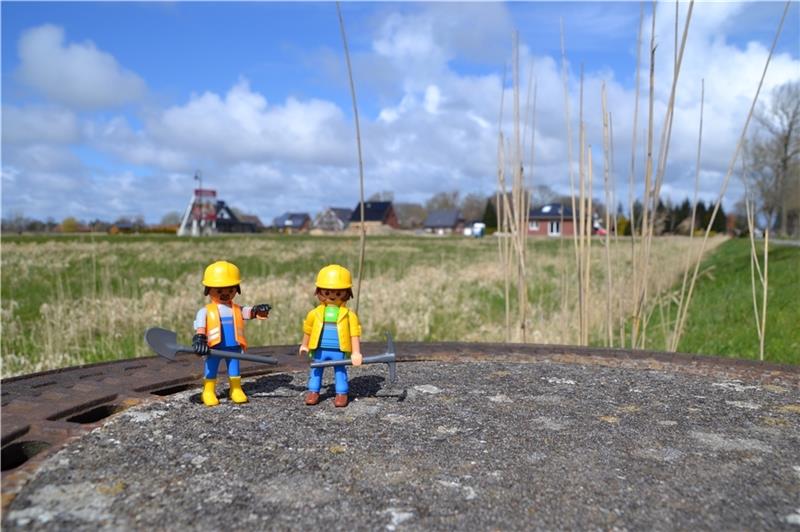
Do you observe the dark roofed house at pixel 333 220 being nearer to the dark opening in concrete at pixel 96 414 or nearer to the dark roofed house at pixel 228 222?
the dark roofed house at pixel 228 222

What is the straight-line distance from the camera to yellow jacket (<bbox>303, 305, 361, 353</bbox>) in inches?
69.4

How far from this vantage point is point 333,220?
68438 millimetres

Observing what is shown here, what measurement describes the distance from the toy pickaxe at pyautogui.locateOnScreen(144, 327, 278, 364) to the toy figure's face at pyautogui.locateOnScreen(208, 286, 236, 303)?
0.49 ft

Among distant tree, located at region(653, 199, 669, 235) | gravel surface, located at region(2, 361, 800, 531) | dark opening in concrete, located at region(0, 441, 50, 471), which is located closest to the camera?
gravel surface, located at region(2, 361, 800, 531)

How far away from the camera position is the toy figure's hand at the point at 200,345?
1.65 metres

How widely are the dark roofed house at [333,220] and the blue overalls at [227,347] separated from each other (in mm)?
64413

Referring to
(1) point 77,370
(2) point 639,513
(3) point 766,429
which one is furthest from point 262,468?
(3) point 766,429

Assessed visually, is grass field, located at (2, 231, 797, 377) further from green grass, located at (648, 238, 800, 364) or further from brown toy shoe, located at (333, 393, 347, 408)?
brown toy shoe, located at (333, 393, 347, 408)

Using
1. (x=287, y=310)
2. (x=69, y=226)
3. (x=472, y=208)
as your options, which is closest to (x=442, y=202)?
(x=472, y=208)

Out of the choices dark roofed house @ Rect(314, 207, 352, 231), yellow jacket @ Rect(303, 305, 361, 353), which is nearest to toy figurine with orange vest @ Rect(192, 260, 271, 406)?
yellow jacket @ Rect(303, 305, 361, 353)

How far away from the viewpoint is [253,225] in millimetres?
67312

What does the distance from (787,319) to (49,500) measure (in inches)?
262

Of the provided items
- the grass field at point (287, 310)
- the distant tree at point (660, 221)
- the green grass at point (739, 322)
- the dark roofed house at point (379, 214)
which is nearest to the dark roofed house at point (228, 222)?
the dark roofed house at point (379, 214)

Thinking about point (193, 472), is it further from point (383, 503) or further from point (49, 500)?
point (383, 503)
